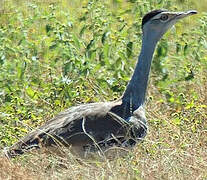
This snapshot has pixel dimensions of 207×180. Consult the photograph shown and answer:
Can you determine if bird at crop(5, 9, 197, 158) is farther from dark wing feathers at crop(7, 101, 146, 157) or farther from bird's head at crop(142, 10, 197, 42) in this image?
bird's head at crop(142, 10, 197, 42)

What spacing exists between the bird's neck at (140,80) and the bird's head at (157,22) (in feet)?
0.13

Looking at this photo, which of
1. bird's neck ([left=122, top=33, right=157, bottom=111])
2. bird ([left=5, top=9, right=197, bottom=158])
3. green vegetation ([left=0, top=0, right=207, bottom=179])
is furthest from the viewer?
green vegetation ([left=0, top=0, right=207, bottom=179])

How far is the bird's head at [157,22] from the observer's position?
6.14 meters

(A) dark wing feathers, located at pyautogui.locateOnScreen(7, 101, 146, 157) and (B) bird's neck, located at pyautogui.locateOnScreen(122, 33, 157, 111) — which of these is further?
(B) bird's neck, located at pyautogui.locateOnScreen(122, 33, 157, 111)

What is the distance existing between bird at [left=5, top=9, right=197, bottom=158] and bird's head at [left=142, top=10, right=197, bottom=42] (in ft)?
1.18

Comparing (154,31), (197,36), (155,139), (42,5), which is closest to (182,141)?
(155,139)

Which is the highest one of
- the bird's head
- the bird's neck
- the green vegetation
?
the bird's head

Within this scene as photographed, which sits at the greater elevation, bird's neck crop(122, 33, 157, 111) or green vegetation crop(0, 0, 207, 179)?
bird's neck crop(122, 33, 157, 111)

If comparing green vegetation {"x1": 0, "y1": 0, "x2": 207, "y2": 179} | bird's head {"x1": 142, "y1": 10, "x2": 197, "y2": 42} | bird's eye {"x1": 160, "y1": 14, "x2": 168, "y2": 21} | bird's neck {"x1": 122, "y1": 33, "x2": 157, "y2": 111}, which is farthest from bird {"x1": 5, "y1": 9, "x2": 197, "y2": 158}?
bird's eye {"x1": 160, "y1": 14, "x2": 168, "y2": 21}

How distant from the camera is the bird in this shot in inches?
219

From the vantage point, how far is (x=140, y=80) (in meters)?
5.99

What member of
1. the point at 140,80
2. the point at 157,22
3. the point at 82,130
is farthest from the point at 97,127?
the point at 157,22

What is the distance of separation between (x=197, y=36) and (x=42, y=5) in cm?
211

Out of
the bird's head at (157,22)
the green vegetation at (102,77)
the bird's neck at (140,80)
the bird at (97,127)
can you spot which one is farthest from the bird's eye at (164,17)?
the green vegetation at (102,77)
